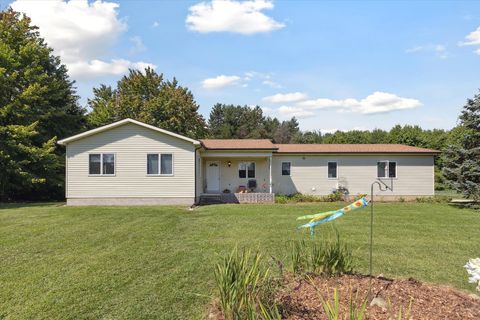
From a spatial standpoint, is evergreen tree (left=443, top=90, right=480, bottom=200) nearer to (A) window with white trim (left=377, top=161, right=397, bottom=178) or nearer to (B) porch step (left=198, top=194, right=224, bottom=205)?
(A) window with white trim (left=377, top=161, right=397, bottom=178)

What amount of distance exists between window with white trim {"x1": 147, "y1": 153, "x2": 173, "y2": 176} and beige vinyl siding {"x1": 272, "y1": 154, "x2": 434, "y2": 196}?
22.2 ft

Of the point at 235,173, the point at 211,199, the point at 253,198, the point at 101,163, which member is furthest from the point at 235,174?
the point at 101,163

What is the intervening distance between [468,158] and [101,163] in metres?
17.6

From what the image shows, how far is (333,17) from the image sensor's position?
35.3 feet

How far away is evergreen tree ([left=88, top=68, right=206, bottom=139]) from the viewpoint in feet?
113

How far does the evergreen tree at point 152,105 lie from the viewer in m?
34.4

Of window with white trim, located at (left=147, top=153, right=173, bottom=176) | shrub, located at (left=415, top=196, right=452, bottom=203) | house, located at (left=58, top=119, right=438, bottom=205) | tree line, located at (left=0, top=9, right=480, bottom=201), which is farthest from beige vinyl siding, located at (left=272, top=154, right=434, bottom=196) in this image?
window with white trim, located at (left=147, top=153, right=173, bottom=176)

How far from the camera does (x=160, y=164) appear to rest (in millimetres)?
16500

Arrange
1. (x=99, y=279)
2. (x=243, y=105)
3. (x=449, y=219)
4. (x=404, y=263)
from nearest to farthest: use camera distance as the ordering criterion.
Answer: (x=99, y=279)
(x=404, y=263)
(x=449, y=219)
(x=243, y=105)

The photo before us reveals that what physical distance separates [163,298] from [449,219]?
1149cm

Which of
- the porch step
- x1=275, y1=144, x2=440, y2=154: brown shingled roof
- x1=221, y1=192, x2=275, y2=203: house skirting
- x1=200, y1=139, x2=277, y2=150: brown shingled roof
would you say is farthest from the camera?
x1=275, y1=144, x2=440, y2=154: brown shingled roof

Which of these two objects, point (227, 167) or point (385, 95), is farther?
point (385, 95)

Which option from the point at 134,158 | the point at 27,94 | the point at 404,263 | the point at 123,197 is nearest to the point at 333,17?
the point at 404,263

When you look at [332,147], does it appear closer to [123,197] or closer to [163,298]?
[123,197]
